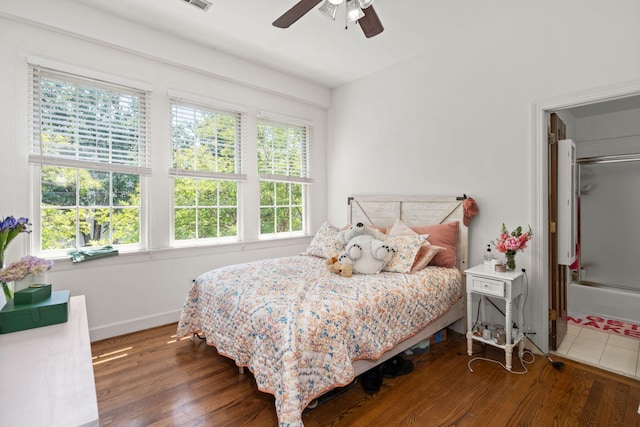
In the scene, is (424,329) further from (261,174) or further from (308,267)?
(261,174)

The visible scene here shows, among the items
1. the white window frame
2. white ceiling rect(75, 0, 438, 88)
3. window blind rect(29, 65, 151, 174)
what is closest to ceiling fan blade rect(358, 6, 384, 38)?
white ceiling rect(75, 0, 438, 88)

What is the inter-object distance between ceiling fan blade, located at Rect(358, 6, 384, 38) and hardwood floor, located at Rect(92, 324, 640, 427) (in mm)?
2512

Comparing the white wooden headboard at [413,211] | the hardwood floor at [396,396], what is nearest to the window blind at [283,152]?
the white wooden headboard at [413,211]

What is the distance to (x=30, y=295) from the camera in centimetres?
156

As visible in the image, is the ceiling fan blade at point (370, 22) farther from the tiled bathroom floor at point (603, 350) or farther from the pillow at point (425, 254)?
the tiled bathroom floor at point (603, 350)

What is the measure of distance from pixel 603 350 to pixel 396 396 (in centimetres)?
205

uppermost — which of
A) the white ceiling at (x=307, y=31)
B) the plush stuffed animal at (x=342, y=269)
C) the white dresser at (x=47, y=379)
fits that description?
the white ceiling at (x=307, y=31)

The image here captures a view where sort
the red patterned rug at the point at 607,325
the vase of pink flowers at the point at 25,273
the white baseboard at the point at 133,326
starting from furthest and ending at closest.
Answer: the red patterned rug at the point at 607,325
the white baseboard at the point at 133,326
the vase of pink flowers at the point at 25,273

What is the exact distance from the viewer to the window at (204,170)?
3404 millimetres

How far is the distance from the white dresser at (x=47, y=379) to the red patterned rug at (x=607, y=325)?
4.24 metres

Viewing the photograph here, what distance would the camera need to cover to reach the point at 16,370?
1.08 metres

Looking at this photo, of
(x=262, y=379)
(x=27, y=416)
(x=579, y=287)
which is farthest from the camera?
(x=579, y=287)

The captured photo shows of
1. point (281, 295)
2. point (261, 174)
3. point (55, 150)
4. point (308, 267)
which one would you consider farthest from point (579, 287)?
point (55, 150)

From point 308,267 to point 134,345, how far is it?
1.69 meters
